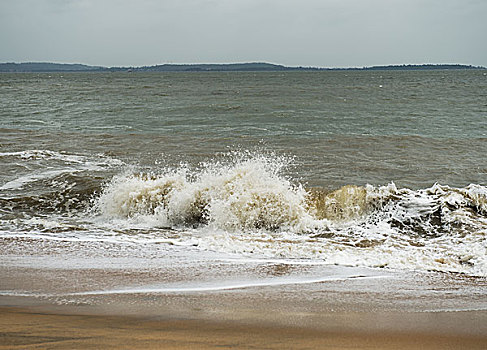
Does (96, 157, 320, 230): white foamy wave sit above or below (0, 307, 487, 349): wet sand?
below

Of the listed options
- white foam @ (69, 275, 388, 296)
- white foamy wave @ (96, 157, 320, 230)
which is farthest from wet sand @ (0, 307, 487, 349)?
white foamy wave @ (96, 157, 320, 230)

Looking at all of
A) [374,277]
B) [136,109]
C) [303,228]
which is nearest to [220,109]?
[136,109]

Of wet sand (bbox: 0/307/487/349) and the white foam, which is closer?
wet sand (bbox: 0/307/487/349)

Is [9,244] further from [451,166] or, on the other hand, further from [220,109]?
[220,109]

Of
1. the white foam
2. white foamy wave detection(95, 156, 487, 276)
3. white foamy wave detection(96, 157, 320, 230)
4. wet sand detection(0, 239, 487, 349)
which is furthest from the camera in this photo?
white foamy wave detection(96, 157, 320, 230)

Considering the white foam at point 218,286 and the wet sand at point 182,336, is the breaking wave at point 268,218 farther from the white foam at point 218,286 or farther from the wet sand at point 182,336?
the wet sand at point 182,336

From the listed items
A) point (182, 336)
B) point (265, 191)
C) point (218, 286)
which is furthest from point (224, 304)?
point (265, 191)

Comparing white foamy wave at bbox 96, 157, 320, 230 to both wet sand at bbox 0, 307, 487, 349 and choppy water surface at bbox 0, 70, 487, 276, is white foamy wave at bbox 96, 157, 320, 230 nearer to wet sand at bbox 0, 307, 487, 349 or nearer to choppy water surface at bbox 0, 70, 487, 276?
choppy water surface at bbox 0, 70, 487, 276

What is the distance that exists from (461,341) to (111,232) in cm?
507

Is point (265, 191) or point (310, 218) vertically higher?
point (265, 191)

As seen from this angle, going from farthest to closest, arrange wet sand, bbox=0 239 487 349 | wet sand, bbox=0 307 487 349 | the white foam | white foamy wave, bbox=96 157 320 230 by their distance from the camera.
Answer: white foamy wave, bbox=96 157 320 230 → the white foam → wet sand, bbox=0 239 487 349 → wet sand, bbox=0 307 487 349

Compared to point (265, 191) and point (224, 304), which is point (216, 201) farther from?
point (224, 304)

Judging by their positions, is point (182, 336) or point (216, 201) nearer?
point (182, 336)

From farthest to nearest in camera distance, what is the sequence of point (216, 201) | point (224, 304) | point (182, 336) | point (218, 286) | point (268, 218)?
point (216, 201)
point (268, 218)
point (218, 286)
point (224, 304)
point (182, 336)
